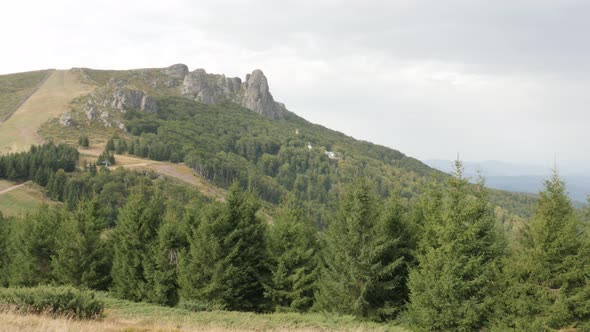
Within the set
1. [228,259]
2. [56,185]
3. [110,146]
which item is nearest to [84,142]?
[110,146]

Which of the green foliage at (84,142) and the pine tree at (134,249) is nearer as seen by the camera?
the pine tree at (134,249)

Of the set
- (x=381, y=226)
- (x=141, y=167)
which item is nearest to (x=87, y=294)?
(x=381, y=226)

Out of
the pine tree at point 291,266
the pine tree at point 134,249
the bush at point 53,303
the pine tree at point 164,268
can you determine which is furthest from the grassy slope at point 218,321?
the pine tree at point 134,249

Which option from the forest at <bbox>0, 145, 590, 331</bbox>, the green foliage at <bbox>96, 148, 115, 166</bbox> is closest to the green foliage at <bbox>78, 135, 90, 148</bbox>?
the green foliage at <bbox>96, 148, 115, 166</bbox>

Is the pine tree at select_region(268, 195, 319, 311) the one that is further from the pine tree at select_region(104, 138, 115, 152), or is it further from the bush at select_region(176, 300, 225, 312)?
the pine tree at select_region(104, 138, 115, 152)

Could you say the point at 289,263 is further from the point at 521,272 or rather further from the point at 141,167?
the point at 141,167

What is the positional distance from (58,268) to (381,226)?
3009 centimetres

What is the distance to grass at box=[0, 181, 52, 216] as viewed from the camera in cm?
8950

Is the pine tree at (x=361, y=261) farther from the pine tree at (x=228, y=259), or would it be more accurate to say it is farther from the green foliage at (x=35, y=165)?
the green foliage at (x=35, y=165)

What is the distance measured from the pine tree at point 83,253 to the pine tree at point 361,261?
2237 cm

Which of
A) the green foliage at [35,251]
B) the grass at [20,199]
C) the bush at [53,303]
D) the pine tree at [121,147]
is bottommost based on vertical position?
the grass at [20,199]

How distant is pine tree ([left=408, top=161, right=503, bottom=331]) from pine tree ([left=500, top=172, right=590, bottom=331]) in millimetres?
1489

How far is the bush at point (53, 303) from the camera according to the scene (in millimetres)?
16109

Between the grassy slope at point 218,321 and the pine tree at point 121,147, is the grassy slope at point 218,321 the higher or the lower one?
the lower one
